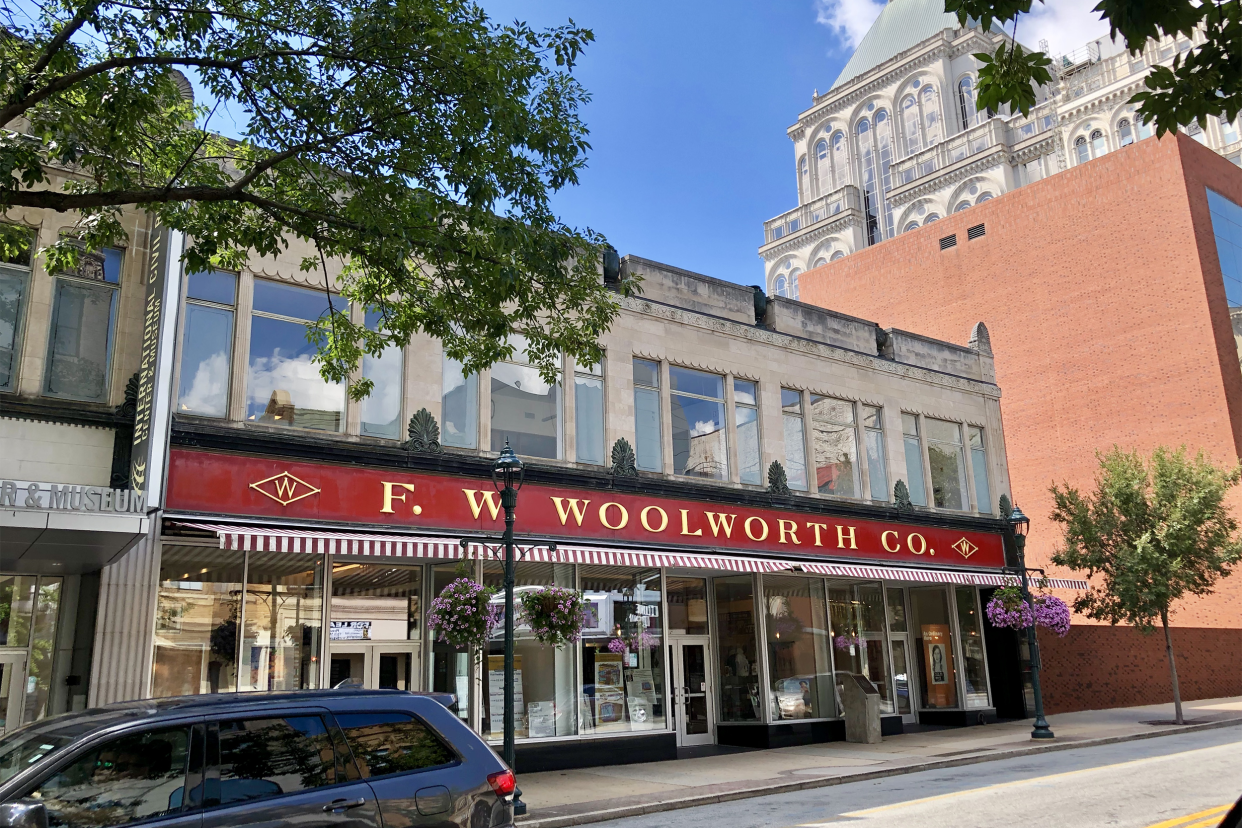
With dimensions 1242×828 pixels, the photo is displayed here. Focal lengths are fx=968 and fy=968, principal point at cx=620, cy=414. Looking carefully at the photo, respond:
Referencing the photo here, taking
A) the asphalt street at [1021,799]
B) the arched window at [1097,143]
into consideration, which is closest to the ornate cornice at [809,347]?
the asphalt street at [1021,799]

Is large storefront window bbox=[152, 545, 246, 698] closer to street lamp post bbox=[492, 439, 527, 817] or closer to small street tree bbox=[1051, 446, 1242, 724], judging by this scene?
street lamp post bbox=[492, 439, 527, 817]

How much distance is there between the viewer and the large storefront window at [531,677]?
54.4 feet

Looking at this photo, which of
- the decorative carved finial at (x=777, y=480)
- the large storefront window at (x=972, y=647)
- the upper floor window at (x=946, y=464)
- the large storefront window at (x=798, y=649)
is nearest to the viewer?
the large storefront window at (x=798, y=649)

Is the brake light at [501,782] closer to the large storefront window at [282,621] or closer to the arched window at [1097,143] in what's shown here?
the large storefront window at [282,621]

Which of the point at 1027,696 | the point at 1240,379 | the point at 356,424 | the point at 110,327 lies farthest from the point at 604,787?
the point at 1240,379

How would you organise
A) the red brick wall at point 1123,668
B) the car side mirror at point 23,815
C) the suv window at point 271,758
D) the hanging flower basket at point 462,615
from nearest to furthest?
the car side mirror at point 23,815 → the suv window at point 271,758 → the hanging flower basket at point 462,615 → the red brick wall at point 1123,668

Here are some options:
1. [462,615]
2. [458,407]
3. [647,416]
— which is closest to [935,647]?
[647,416]

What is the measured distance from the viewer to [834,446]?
23.4 metres

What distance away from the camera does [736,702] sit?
20.8 metres

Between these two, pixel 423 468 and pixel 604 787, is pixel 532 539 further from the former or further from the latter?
pixel 604 787

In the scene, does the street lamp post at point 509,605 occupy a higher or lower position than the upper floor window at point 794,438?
lower

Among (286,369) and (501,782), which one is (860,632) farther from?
(501,782)

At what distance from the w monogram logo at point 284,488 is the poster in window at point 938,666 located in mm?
16719

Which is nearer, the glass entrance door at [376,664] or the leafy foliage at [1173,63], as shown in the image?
the leafy foliage at [1173,63]
